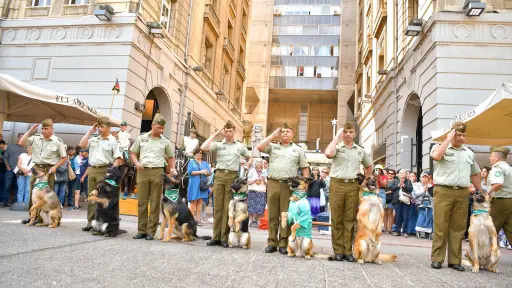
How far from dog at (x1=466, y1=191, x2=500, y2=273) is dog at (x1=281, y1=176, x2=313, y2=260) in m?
2.43

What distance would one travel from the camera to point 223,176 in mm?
6539

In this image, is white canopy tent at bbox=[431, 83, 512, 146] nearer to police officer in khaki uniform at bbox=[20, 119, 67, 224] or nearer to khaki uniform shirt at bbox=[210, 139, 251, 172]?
khaki uniform shirt at bbox=[210, 139, 251, 172]

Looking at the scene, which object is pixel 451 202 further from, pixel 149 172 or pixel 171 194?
pixel 149 172

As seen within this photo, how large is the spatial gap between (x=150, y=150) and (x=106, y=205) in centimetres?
127

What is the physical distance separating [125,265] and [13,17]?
15.8 meters

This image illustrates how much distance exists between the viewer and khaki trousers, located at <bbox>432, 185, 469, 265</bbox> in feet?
17.8

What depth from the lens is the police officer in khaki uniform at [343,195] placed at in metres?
5.66

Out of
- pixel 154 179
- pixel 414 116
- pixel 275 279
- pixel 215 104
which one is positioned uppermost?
pixel 215 104

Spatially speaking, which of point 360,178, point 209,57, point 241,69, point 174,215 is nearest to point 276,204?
point 360,178

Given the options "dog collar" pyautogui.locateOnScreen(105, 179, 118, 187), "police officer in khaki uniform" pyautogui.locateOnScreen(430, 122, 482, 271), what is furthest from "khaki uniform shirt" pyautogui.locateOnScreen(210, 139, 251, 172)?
"police officer in khaki uniform" pyautogui.locateOnScreen(430, 122, 482, 271)

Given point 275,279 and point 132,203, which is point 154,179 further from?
point 132,203

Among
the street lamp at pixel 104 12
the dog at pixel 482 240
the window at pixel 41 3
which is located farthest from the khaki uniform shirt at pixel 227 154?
the window at pixel 41 3

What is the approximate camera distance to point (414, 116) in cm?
1661

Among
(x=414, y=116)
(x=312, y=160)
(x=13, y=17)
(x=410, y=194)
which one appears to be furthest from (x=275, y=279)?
(x=312, y=160)
